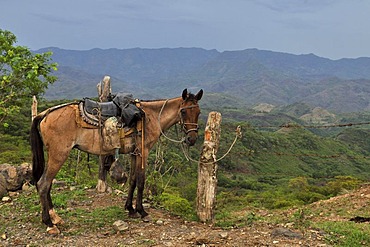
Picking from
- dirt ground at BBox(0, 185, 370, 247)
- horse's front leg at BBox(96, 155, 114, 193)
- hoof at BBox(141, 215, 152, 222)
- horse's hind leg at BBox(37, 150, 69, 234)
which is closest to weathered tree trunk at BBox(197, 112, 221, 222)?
dirt ground at BBox(0, 185, 370, 247)

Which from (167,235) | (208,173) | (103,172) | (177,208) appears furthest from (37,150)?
(177,208)

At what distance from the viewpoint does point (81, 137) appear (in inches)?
247

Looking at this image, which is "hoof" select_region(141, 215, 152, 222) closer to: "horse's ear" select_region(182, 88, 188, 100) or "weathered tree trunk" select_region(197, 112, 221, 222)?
"weathered tree trunk" select_region(197, 112, 221, 222)

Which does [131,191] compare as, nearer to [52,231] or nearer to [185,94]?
[52,231]

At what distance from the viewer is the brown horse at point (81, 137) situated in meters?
6.04

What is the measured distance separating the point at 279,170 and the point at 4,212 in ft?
280

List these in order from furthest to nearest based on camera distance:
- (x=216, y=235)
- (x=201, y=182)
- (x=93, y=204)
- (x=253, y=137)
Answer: (x=253, y=137), (x=93, y=204), (x=201, y=182), (x=216, y=235)

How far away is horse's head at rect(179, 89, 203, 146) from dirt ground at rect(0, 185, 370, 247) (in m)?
1.67

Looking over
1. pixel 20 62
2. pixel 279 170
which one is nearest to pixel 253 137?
pixel 279 170

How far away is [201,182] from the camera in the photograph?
22.2 ft

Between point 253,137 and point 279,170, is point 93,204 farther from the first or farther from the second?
point 253,137

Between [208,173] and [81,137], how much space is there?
2.48m

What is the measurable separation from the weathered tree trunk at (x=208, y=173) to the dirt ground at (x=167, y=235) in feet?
0.94

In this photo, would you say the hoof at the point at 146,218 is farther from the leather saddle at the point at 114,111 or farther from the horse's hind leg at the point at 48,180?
the leather saddle at the point at 114,111
